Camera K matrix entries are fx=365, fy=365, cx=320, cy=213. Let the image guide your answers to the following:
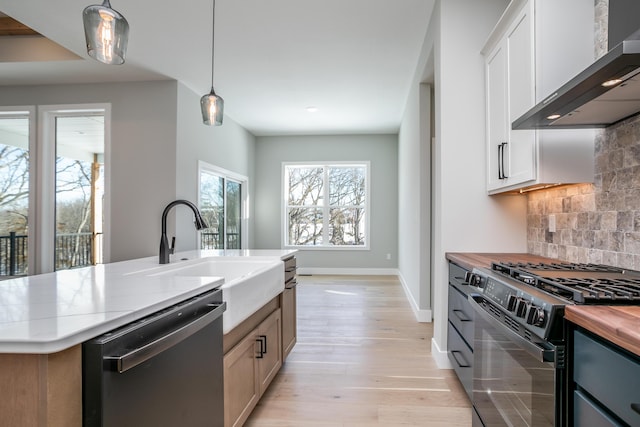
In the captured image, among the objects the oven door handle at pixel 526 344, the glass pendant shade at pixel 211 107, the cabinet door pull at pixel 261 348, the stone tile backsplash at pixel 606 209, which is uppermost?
the glass pendant shade at pixel 211 107

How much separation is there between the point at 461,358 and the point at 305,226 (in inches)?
214

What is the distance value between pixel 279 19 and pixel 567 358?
3.02 meters

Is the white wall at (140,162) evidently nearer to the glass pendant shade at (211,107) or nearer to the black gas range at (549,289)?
the glass pendant shade at (211,107)

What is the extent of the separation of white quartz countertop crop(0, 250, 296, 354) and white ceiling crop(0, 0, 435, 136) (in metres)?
2.26

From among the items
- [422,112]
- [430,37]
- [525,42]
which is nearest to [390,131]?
[422,112]

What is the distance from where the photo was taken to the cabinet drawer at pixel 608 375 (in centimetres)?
79

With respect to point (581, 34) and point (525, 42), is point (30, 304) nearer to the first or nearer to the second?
point (525, 42)

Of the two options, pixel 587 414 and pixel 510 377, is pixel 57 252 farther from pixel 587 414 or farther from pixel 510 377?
pixel 587 414

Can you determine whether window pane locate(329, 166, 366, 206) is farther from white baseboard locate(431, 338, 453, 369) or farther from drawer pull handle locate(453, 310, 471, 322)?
drawer pull handle locate(453, 310, 471, 322)

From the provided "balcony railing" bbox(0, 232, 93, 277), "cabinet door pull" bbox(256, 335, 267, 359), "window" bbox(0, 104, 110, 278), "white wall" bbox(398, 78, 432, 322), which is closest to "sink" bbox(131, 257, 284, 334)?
"cabinet door pull" bbox(256, 335, 267, 359)

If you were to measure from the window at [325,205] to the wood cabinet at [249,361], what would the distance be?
5.01 metres

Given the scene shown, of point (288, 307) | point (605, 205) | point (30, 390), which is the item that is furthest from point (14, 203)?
point (605, 205)

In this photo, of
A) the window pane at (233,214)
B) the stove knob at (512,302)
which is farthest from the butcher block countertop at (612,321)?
the window pane at (233,214)

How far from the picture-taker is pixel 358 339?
344cm
